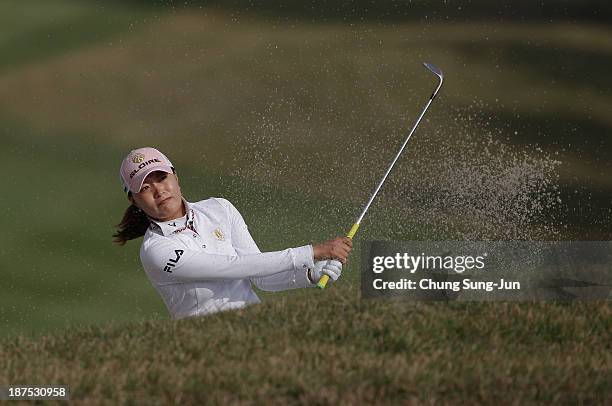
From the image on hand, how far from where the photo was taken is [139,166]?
27.3 feet

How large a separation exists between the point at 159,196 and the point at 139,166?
0.28 m

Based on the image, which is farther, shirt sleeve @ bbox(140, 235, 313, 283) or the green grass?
shirt sleeve @ bbox(140, 235, 313, 283)

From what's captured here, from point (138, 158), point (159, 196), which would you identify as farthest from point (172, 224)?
point (138, 158)

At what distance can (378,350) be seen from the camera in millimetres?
6934

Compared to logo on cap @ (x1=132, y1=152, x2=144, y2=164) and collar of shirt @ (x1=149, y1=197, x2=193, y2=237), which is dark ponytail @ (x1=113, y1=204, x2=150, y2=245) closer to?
collar of shirt @ (x1=149, y1=197, x2=193, y2=237)

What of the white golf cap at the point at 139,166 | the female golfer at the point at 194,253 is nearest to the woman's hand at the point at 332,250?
the female golfer at the point at 194,253

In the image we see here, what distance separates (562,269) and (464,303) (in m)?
1.45

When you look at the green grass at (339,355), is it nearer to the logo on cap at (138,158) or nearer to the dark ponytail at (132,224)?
the dark ponytail at (132,224)

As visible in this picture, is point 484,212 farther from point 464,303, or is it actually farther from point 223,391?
point 223,391

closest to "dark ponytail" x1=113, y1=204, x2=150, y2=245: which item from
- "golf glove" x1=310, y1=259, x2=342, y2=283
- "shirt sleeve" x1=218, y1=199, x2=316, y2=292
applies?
"shirt sleeve" x1=218, y1=199, x2=316, y2=292

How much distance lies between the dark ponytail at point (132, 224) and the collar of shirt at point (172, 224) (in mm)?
192

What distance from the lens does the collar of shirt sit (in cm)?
844

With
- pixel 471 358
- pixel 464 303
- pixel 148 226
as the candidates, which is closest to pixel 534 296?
pixel 464 303

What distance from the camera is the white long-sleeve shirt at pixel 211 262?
26.9 ft
